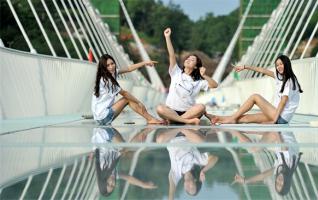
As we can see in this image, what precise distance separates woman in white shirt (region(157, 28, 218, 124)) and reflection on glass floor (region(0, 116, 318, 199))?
2880mm

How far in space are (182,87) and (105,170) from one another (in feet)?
16.0

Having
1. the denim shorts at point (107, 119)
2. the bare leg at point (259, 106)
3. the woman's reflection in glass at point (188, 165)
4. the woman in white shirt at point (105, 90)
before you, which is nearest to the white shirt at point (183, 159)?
the woman's reflection in glass at point (188, 165)

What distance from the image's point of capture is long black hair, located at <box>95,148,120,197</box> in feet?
9.70

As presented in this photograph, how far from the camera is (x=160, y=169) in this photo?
3.51 meters

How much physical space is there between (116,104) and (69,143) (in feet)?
11.1

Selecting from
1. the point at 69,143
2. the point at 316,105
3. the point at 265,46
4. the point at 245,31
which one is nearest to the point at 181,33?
the point at 245,31

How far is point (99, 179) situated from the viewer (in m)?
3.21

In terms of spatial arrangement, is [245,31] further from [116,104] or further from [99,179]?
[99,179]

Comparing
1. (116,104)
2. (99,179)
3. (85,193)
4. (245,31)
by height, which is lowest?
(85,193)

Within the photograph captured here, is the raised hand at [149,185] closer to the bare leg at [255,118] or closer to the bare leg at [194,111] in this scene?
the bare leg at [194,111]

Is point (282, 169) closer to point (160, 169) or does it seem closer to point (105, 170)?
point (160, 169)

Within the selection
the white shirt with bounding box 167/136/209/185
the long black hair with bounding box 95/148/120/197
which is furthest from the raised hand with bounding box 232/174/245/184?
the long black hair with bounding box 95/148/120/197

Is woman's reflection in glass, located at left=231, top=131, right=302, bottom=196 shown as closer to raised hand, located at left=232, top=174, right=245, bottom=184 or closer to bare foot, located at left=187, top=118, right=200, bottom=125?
raised hand, located at left=232, top=174, right=245, bottom=184

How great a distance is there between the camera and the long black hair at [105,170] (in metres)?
2.96
